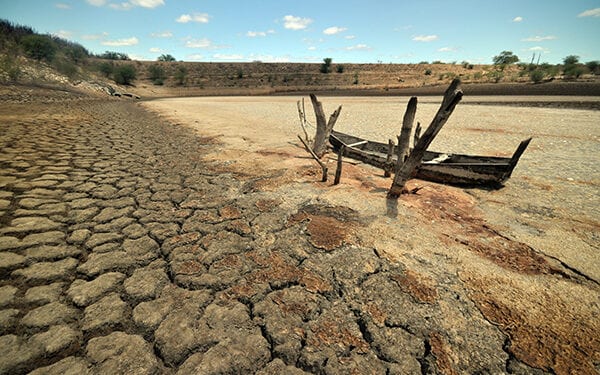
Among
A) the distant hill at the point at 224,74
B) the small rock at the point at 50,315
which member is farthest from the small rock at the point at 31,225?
the distant hill at the point at 224,74

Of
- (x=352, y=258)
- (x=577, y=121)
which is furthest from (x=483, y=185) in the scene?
(x=577, y=121)

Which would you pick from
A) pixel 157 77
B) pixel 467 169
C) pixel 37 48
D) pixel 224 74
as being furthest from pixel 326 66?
pixel 467 169

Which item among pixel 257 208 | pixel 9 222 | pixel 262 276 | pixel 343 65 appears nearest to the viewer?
pixel 262 276

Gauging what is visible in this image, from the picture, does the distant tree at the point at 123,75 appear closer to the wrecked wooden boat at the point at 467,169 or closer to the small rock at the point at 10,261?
the wrecked wooden boat at the point at 467,169

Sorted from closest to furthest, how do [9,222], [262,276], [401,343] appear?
[401,343]
[262,276]
[9,222]

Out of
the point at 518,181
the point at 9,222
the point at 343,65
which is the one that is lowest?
the point at 518,181

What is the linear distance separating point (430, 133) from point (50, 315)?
4.24 metres

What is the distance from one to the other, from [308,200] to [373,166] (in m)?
2.85

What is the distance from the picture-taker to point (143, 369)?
169 centimetres

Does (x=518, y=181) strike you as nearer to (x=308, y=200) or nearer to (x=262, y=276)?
(x=308, y=200)

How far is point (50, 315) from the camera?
2.01 meters

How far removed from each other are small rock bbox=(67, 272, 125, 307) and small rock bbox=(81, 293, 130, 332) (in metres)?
0.08

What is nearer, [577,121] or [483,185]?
[483,185]

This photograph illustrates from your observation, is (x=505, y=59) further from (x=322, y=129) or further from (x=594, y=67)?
(x=322, y=129)
